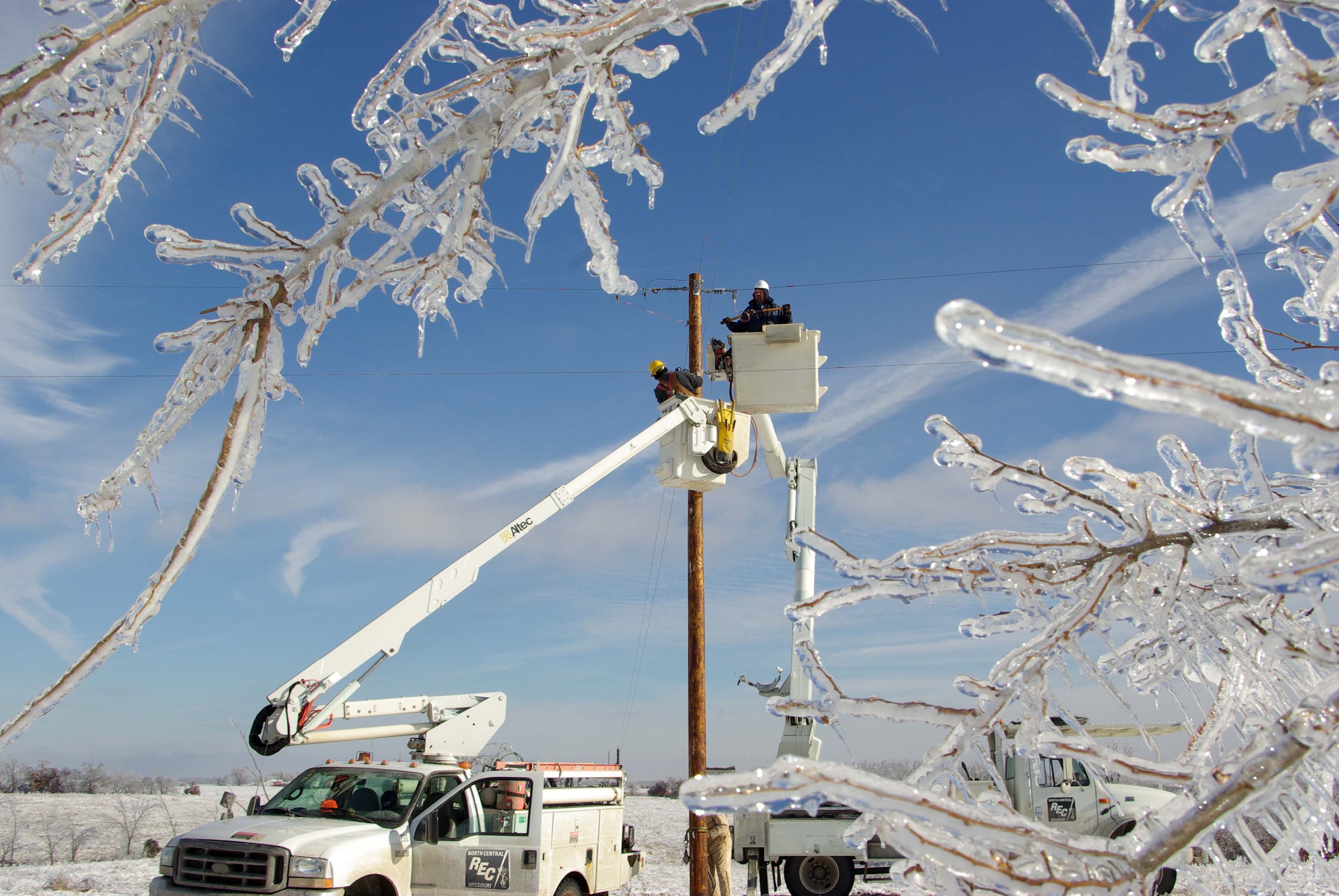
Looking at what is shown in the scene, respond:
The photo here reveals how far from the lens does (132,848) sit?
1628 cm

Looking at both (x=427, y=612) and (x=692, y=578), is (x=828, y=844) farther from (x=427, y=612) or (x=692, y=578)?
(x=427, y=612)

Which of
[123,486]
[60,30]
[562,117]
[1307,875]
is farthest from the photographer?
[1307,875]

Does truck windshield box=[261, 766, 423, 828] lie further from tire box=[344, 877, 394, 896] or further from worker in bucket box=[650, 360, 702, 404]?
worker in bucket box=[650, 360, 702, 404]

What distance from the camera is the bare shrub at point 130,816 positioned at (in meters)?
16.4

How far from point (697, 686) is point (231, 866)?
5504 mm

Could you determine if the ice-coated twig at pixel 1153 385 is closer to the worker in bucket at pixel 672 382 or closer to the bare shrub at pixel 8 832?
the worker in bucket at pixel 672 382

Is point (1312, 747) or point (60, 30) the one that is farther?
point (60, 30)

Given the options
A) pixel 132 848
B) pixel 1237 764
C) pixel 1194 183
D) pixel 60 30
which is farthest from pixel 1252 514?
pixel 132 848

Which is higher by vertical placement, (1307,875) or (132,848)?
(1307,875)

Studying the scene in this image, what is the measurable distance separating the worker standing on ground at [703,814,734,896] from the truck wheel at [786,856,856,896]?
159cm

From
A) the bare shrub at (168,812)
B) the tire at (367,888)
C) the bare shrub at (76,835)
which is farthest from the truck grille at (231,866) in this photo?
the bare shrub at (168,812)

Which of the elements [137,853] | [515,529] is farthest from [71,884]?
[515,529]

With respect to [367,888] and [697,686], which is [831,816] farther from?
[367,888]

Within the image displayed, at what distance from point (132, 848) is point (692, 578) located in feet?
42.9
